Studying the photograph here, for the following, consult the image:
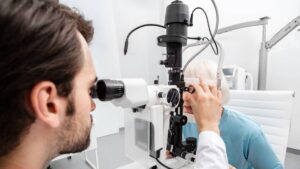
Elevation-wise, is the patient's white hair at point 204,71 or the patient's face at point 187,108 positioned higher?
the patient's white hair at point 204,71

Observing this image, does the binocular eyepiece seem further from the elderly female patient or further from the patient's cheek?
the elderly female patient

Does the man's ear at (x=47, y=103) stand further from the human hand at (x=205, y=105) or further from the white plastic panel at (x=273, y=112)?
the white plastic panel at (x=273, y=112)

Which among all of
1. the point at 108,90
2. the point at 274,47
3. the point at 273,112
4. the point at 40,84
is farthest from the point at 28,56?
the point at 274,47

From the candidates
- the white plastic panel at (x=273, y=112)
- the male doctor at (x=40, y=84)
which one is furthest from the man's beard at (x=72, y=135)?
the white plastic panel at (x=273, y=112)

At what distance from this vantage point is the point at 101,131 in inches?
77.9

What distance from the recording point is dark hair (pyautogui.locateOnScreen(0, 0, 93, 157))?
1.23 feet

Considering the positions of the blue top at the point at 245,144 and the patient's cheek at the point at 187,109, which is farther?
the blue top at the point at 245,144

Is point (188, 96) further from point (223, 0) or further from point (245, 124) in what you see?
point (223, 0)

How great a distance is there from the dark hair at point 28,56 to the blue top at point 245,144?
772 mm

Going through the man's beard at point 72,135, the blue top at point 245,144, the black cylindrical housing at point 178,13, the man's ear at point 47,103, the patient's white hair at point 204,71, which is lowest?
the blue top at point 245,144

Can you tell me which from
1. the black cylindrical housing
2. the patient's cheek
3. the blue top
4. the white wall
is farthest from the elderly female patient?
the white wall

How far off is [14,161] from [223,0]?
9.84 ft

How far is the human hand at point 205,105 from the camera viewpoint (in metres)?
0.72

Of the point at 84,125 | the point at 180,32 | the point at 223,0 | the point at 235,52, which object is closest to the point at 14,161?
the point at 84,125
